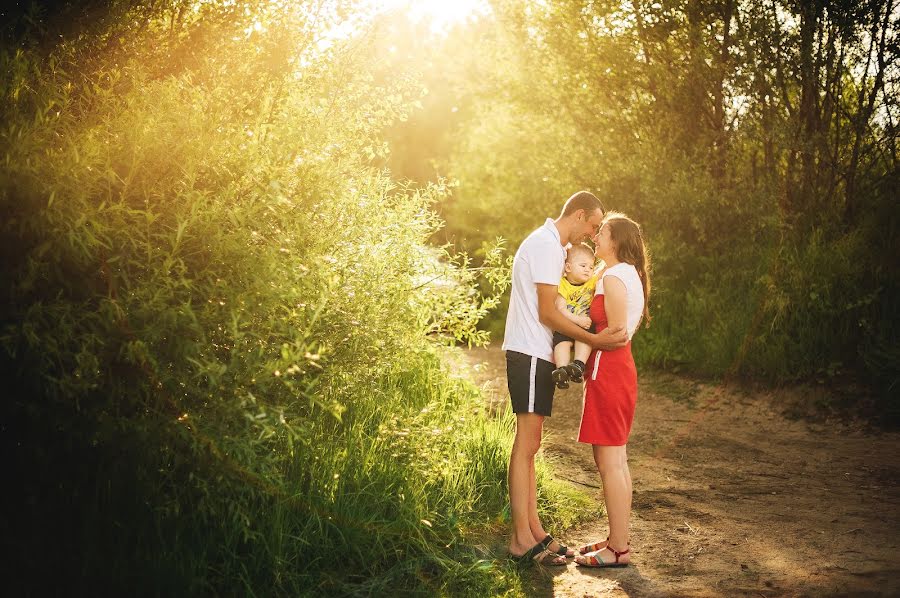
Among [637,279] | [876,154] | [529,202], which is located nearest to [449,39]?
[529,202]

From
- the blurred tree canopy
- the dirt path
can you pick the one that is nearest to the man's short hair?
the dirt path

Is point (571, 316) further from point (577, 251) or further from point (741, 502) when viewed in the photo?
point (741, 502)

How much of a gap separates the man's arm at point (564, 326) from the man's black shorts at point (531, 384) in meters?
0.25

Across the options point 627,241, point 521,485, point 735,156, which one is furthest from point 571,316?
point 735,156

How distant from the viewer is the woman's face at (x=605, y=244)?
4938mm

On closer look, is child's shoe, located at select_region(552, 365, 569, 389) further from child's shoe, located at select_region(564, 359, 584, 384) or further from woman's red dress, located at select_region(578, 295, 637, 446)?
woman's red dress, located at select_region(578, 295, 637, 446)

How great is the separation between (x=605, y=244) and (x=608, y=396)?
0.99 meters

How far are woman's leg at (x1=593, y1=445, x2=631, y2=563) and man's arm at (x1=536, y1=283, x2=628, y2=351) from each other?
71cm

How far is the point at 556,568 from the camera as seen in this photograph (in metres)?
4.88

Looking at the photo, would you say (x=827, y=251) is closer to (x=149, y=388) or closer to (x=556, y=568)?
(x=556, y=568)

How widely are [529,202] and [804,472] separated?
333 inches

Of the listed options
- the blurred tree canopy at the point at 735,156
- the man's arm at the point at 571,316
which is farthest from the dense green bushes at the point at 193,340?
the blurred tree canopy at the point at 735,156

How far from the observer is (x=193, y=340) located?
397 cm

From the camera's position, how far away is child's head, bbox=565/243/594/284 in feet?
16.7
